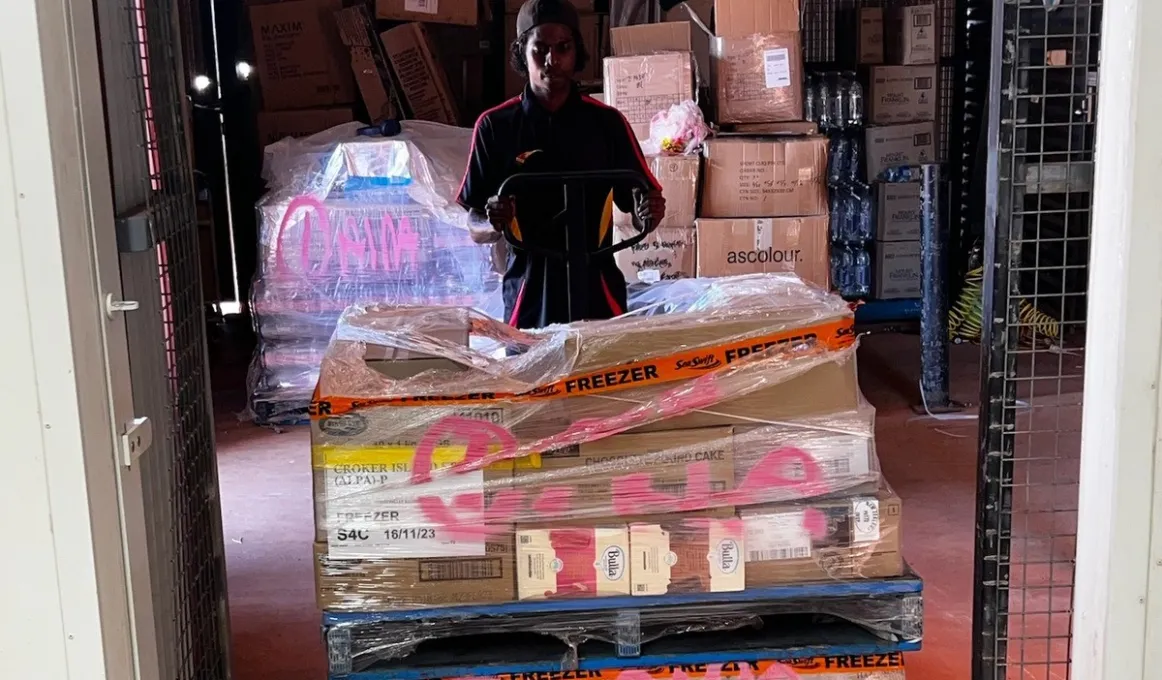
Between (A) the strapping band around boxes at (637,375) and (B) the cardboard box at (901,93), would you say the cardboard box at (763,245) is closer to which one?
(B) the cardboard box at (901,93)

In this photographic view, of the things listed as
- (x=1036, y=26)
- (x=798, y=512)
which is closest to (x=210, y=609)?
(x=798, y=512)

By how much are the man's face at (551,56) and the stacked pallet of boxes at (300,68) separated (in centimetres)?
349

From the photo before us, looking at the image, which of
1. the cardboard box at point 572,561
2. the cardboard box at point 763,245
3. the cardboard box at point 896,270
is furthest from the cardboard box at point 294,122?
the cardboard box at point 572,561

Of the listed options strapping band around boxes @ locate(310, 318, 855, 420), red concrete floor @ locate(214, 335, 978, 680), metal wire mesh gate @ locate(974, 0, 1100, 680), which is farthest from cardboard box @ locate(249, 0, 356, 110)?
metal wire mesh gate @ locate(974, 0, 1100, 680)

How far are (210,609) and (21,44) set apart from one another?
1.49 metres

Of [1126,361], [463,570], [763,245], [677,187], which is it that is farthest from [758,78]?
[1126,361]

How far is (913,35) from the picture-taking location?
7449mm

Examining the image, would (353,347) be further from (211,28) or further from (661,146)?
(211,28)

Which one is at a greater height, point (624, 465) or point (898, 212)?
point (898, 212)

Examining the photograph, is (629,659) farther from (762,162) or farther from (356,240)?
(356,240)

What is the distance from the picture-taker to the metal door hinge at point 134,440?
70.4 inches

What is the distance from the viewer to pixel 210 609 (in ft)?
8.73

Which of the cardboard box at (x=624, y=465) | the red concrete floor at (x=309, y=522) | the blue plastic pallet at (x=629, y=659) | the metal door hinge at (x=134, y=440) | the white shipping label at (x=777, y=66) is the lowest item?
the red concrete floor at (x=309, y=522)

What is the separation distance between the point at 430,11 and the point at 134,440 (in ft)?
18.5
